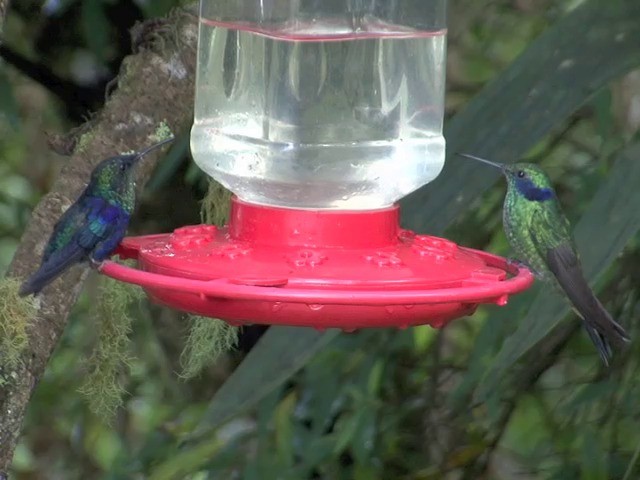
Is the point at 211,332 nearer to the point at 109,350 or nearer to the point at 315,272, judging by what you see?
the point at 109,350

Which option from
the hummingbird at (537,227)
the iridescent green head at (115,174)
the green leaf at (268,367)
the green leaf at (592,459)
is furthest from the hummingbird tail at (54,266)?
the green leaf at (592,459)

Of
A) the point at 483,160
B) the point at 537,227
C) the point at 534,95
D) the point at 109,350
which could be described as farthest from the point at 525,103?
the point at 109,350

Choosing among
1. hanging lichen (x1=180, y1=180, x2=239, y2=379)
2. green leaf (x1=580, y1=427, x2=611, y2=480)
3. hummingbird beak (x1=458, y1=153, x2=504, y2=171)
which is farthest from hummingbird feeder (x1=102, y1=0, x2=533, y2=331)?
green leaf (x1=580, y1=427, x2=611, y2=480)

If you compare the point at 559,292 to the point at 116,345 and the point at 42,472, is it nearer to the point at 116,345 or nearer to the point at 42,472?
the point at 116,345

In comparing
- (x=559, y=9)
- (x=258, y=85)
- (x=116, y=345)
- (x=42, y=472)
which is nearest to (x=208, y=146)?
(x=258, y=85)

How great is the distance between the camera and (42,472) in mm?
3898

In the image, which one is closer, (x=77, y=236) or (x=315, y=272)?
(x=315, y=272)

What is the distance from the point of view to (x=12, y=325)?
→ 1984 millimetres

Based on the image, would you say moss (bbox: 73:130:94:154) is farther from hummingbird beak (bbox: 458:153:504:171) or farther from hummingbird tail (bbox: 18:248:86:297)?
hummingbird beak (bbox: 458:153:504:171)

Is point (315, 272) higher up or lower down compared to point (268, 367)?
higher up

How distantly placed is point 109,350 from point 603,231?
108 cm

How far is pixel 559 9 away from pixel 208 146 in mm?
1512

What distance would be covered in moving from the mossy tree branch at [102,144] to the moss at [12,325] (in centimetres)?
2

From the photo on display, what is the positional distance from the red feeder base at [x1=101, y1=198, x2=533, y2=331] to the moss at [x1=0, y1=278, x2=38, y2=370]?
0.24 meters
